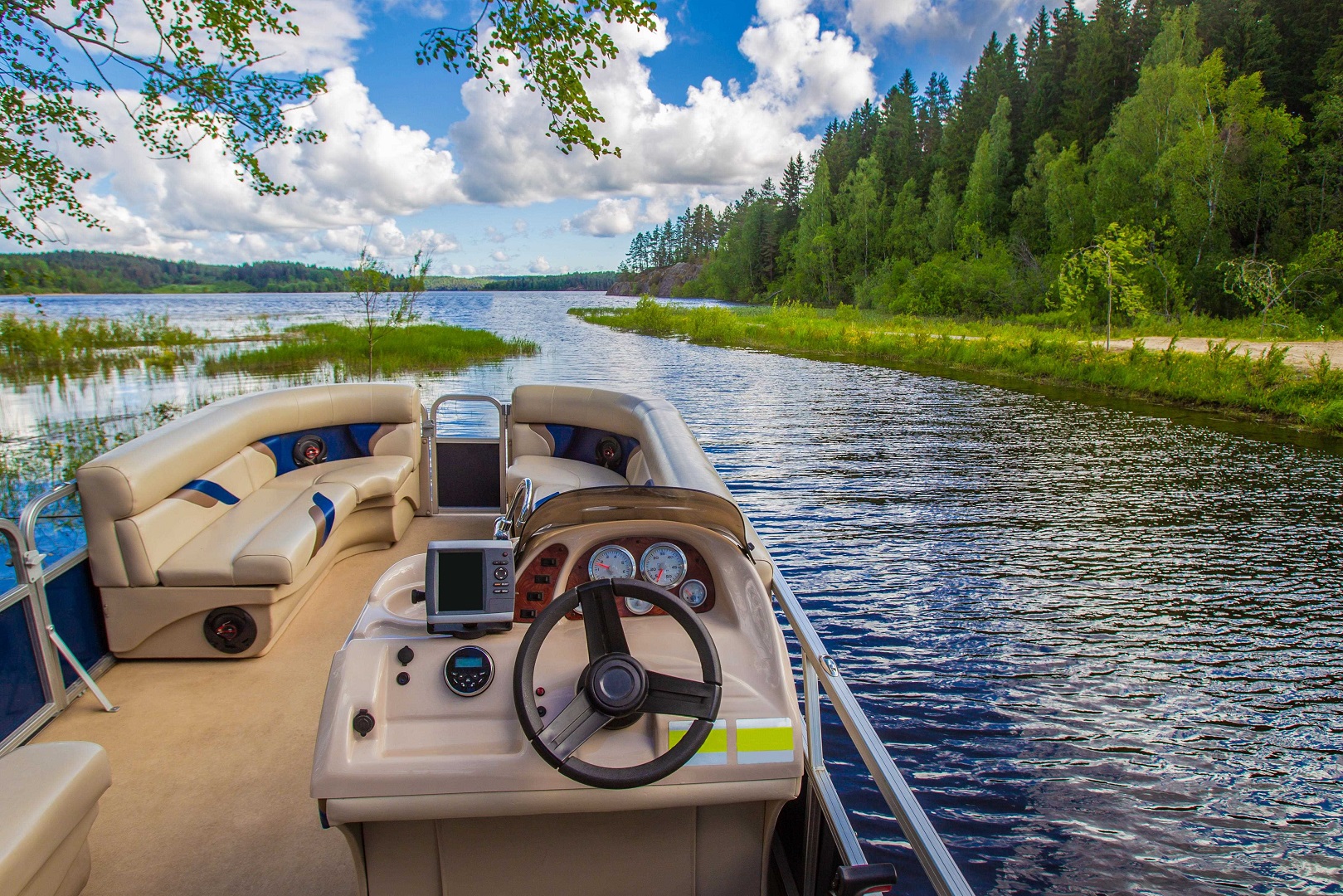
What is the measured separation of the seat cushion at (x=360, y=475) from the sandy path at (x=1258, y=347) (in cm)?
1797

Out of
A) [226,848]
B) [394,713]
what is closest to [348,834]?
[394,713]

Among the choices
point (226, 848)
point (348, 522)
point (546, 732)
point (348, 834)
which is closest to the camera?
point (546, 732)

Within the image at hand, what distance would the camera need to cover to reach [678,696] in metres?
1.72

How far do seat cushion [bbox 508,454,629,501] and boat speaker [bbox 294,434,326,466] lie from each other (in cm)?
134

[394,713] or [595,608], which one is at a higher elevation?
[595,608]

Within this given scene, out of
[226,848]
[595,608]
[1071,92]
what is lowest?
[226,848]

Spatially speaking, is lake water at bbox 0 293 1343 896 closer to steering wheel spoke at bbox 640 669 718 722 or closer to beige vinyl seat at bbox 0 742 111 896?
steering wheel spoke at bbox 640 669 718 722

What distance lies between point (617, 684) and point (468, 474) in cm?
451

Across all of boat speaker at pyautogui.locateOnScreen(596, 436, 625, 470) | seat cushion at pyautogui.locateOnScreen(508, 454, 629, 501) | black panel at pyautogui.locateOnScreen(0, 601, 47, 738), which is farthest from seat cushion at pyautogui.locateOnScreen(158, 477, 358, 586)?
boat speaker at pyautogui.locateOnScreen(596, 436, 625, 470)

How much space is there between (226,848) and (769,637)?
1.84 m

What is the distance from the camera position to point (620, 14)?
5.21 m

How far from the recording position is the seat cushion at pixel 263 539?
3.47 meters

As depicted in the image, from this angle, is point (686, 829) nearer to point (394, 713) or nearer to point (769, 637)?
point (769, 637)

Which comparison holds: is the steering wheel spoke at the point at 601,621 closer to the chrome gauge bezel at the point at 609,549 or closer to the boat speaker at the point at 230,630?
the chrome gauge bezel at the point at 609,549
